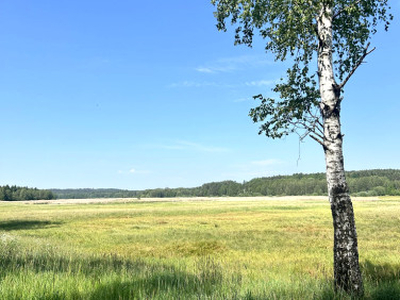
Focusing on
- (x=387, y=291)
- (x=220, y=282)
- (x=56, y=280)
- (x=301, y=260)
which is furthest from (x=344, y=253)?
(x=301, y=260)

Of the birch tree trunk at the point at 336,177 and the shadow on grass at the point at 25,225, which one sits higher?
the birch tree trunk at the point at 336,177

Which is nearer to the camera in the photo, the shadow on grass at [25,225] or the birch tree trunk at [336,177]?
the birch tree trunk at [336,177]

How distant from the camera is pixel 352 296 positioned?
25.0 feet

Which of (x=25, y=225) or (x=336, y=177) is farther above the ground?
(x=336, y=177)

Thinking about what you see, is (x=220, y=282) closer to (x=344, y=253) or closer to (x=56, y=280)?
(x=344, y=253)

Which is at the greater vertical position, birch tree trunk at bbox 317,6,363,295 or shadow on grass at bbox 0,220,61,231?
birch tree trunk at bbox 317,6,363,295

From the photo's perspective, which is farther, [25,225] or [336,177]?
[25,225]

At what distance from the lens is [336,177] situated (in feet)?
27.5

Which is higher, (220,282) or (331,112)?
(331,112)

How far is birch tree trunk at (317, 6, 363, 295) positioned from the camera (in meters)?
8.06

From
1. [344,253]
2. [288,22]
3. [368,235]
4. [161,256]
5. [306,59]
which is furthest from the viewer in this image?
[368,235]

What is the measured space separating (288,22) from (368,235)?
25070 mm

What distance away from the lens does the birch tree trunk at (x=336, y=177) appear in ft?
26.5

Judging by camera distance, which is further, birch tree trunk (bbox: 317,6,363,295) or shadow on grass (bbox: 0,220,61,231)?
shadow on grass (bbox: 0,220,61,231)
